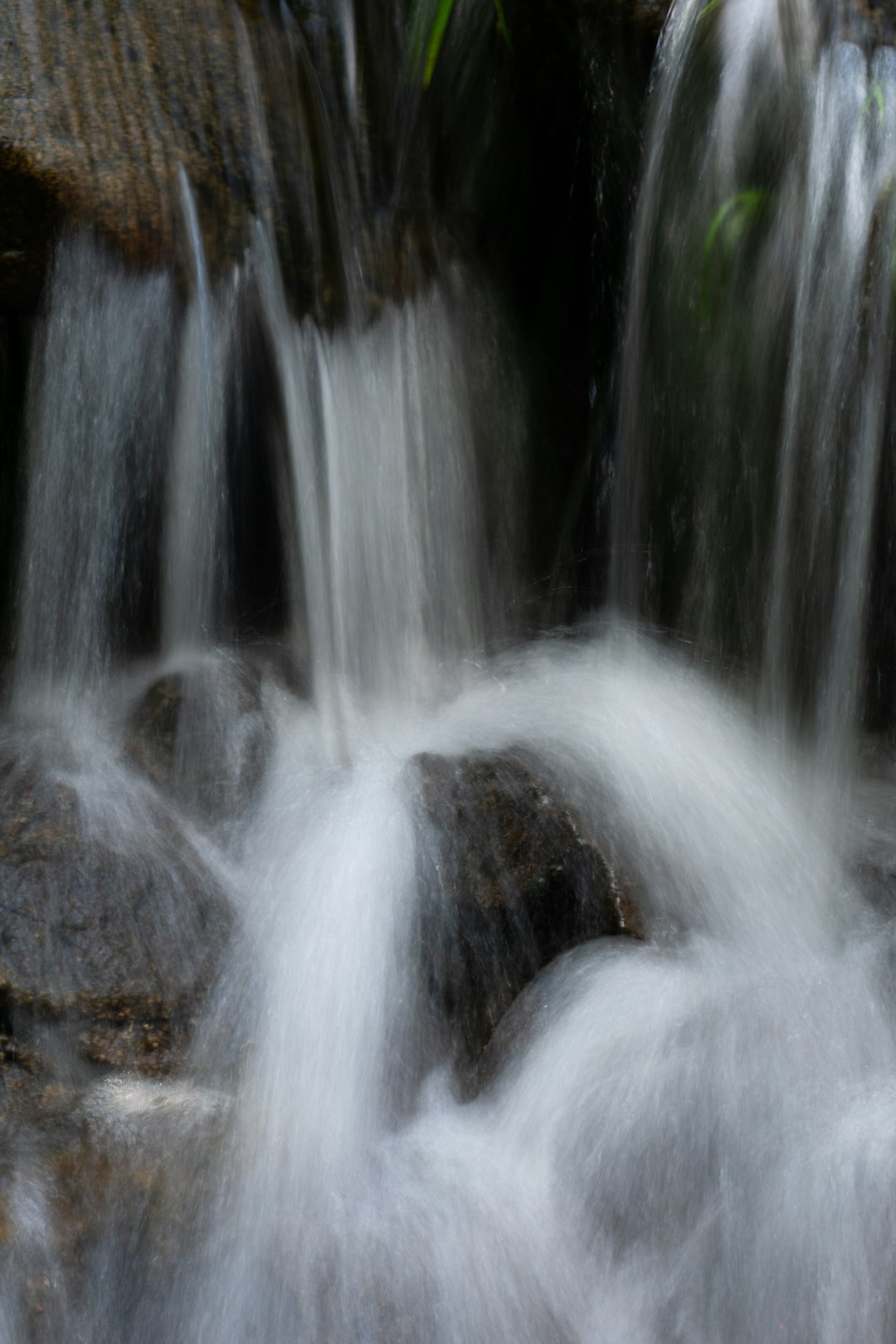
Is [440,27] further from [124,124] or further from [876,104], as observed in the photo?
[876,104]

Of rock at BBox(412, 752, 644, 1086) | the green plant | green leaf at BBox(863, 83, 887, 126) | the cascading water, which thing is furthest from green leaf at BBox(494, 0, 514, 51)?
rock at BBox(412, 752, 644, 1086)

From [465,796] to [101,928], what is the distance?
86 cm

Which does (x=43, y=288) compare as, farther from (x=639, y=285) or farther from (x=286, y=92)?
(x=639, y=285)

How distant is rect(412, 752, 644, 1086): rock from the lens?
2.71m

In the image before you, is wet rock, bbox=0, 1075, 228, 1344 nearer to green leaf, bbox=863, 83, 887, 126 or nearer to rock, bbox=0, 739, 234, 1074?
rock, bbox=0, 739, 234, 1074

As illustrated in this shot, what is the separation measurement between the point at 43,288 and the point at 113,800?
1.46 m

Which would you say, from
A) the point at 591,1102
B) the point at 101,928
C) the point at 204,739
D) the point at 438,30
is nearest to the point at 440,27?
the point at 438,30

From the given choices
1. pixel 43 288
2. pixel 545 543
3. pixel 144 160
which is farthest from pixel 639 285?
pixel 43 288

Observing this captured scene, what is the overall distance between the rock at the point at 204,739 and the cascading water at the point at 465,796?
13mm

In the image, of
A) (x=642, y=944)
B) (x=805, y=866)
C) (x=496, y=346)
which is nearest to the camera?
(x=642, y=944)

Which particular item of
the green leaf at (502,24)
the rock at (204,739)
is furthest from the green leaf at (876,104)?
the rock at (204,739)

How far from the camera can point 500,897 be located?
9.25 ft

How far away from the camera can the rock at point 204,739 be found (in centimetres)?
325

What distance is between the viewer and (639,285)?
3.87 m
